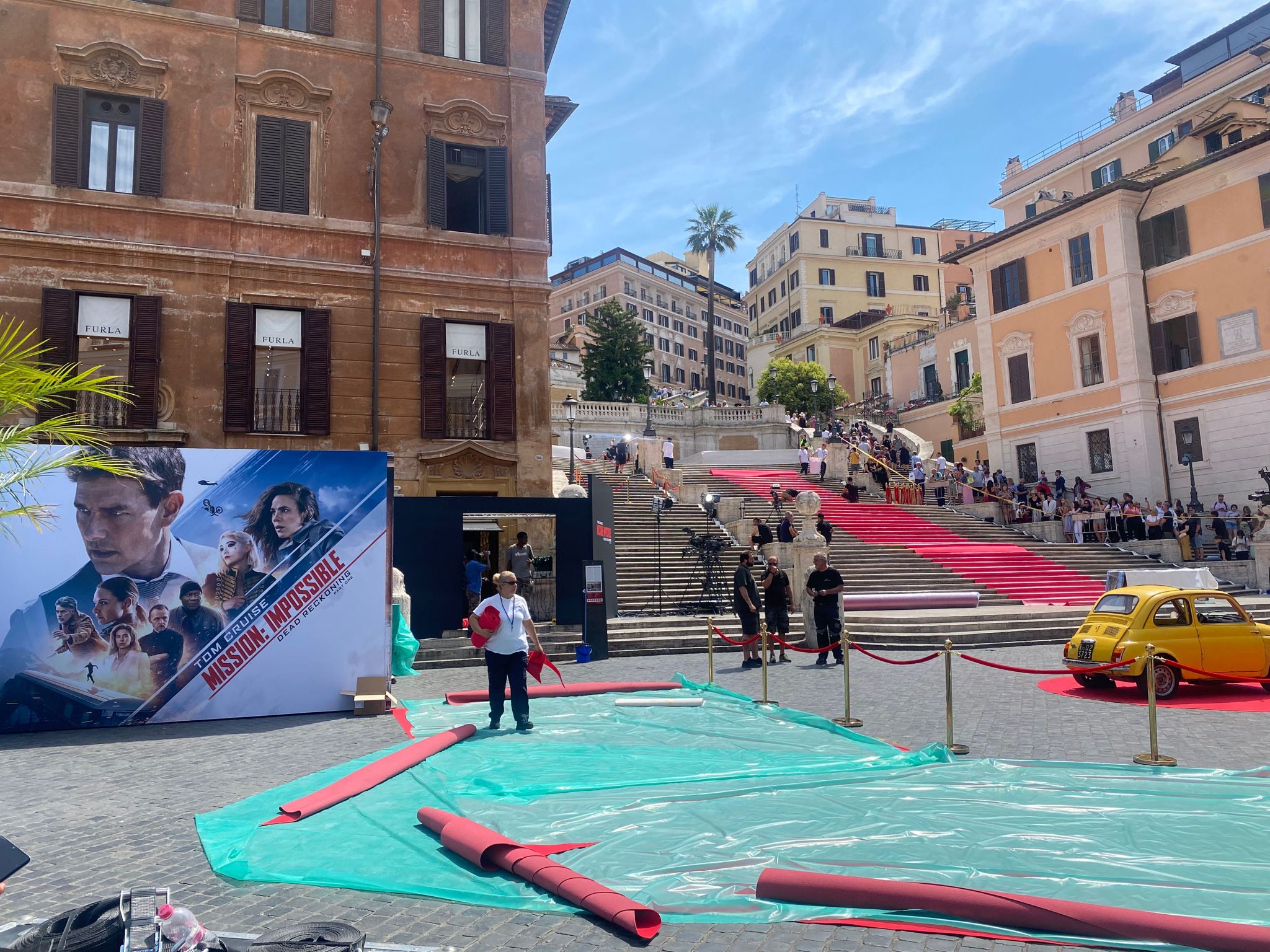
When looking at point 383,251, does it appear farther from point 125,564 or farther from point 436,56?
point 125,564

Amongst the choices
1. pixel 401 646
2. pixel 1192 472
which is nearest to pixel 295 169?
pixel 401 646

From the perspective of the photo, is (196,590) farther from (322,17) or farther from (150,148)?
(322,17)

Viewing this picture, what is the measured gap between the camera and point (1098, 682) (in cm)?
1223

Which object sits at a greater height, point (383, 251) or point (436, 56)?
point (436, 56)

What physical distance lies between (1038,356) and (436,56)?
79.8 ft

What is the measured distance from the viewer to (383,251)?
1984cm

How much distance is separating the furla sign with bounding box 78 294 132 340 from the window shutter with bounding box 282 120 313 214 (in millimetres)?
3705

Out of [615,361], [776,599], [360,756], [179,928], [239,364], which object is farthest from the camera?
[615,361]

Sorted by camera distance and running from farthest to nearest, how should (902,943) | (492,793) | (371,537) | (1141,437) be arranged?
(1141,437), (371,537), (492,793), (902,943)

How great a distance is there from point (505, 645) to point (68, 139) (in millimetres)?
14890

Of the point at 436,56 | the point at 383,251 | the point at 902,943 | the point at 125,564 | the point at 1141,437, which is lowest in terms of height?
the point at 902,943

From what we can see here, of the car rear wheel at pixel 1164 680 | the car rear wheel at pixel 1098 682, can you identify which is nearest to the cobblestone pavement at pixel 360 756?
the car rear wheel at pixel 1098 682

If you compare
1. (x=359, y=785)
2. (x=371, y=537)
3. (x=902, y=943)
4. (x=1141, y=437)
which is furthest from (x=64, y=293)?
(x=1141, y=437)

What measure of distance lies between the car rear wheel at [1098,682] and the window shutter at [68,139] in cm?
1936
